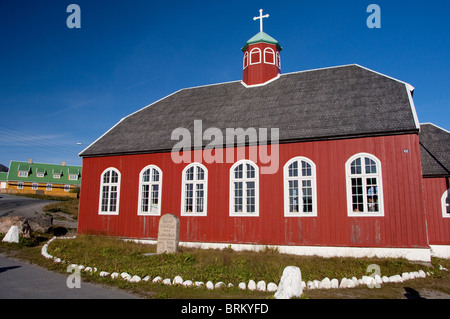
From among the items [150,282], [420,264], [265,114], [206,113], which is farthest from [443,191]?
[150,282]

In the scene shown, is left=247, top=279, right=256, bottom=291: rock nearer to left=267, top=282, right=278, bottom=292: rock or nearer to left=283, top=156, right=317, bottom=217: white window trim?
left=267, top=282, right=278, bottom=292: rock

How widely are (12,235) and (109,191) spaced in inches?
195

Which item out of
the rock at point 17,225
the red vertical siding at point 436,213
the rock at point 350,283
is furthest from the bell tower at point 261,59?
the rock at point 17,225

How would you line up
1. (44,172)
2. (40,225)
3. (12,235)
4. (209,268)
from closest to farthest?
(209,268) → (12,235) → (40,225) → (44,172)

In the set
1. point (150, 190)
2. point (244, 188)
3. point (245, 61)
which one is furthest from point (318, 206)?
point (245, 61)

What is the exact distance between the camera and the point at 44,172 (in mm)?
66812

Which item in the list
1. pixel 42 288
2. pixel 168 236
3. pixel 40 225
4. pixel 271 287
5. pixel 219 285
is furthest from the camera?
pixel 40 225

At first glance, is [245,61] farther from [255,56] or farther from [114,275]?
[114,275]

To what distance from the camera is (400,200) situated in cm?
1320

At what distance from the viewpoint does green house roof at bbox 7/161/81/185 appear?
65000 millimetres

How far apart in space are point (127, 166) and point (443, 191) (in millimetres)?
15690
